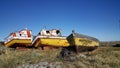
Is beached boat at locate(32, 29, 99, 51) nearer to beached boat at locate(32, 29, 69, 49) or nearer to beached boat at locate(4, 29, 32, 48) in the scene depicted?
beached boat at locate(32, 29, 69, 49)

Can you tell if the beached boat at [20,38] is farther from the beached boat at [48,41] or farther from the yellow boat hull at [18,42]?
the beached boat at [48,41]

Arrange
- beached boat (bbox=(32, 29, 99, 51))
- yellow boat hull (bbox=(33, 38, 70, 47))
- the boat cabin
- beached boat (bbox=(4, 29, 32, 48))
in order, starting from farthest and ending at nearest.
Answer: the boat cabin < beached boat (bbox=(4, 29, 32, 48)) < yellow boat hull (bbox=(33, 38, 70, 47)) < beached boat (bbox=(32, 29, 99, 51))

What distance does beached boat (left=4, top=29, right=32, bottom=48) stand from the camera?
27609 mm

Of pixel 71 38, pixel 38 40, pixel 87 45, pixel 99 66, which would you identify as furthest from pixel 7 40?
pixel 99 66

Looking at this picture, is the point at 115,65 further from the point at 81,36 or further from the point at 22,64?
the point at 81,36

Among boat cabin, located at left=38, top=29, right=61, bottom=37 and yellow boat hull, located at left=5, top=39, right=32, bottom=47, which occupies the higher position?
boat cabin, located at left=38, top=29, right=61, bottom=37

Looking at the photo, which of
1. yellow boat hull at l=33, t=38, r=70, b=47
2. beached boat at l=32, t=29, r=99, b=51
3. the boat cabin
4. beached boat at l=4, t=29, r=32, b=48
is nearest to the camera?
beached boat at l=32, t=29, r=99, b=51

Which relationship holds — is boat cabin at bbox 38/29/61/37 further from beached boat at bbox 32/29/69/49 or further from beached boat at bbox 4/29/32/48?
beached boat at bbox 4/29/32/48

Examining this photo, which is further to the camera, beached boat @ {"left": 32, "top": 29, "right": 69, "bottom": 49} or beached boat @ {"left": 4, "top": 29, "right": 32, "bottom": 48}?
beached boat @ {"left": 4, "top": 29, "right": 32, "bottom": 48}

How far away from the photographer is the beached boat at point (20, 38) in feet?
90.6

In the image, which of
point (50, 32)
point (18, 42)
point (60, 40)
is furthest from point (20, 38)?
point (60, 40)

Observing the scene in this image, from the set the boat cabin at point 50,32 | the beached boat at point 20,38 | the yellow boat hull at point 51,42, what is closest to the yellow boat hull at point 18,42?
the beached boat at point 20,38

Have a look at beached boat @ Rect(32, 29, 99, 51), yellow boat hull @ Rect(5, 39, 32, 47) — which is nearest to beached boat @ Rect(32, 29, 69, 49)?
beached boat @ Rect(32, 29, 99, 51)

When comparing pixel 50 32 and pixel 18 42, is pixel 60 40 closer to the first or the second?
pixel 50 32
